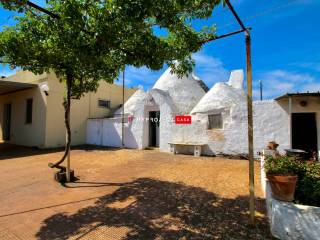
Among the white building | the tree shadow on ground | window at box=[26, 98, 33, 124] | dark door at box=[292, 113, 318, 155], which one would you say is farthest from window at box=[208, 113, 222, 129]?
window at box=[26, 98, 33, 124]

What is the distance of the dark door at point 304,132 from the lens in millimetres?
9195

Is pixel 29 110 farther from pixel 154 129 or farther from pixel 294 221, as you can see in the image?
pixel 294 221

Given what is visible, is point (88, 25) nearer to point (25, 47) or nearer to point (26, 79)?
point (25, 47)

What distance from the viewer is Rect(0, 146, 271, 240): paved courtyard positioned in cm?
357

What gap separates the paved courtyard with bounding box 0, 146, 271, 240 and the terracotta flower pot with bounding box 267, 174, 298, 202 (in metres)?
0.67

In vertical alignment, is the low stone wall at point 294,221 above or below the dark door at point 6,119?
below

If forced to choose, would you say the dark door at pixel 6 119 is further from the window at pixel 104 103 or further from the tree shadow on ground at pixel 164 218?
the tree shadow on ground at pixel 164 218

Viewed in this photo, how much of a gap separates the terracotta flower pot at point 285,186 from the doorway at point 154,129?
35.1 feet

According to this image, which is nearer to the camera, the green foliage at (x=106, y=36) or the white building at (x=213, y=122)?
the green foliage at (x=106, y=36)

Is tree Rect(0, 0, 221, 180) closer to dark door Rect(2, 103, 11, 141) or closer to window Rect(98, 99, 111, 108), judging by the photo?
window Rect(98, 99, 111, 108)

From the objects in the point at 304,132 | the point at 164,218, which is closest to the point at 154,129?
the point at 304,132

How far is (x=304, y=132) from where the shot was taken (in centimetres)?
946

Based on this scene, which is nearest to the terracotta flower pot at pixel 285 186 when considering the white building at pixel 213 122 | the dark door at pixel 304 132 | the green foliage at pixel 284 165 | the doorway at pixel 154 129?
the green foliage at pixel 284 165

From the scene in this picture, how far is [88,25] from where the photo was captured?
3682 millimetres
